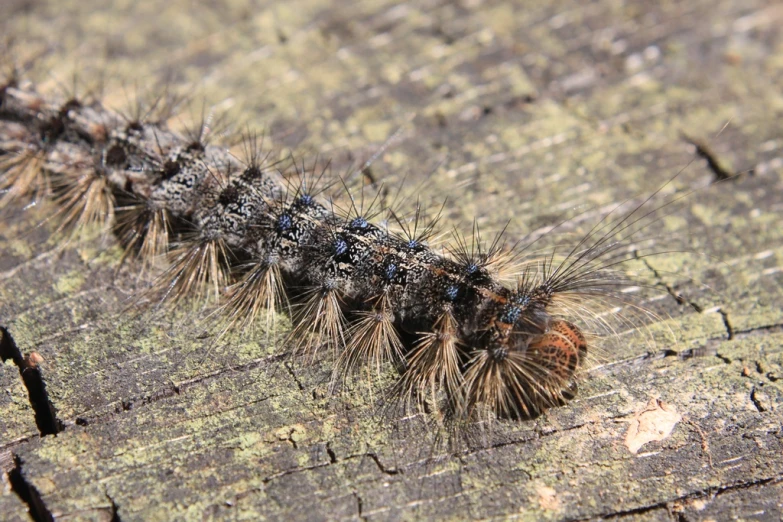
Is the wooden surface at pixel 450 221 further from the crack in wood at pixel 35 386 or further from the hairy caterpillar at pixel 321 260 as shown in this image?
the hairy caterpillar at pixel 321 260

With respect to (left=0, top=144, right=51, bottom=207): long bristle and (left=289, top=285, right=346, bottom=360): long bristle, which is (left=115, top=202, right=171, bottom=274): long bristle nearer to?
(left=0, top=144, right=51, bottom=207): long bristle

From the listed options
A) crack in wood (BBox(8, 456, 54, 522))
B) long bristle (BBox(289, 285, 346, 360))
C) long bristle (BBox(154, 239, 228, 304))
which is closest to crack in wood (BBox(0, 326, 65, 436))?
crack in wood (BBox(8, 456, 54, 522))

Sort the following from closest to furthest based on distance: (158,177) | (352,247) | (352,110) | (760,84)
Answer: (352,247) < (158,177) < (352,110) < (760,84)

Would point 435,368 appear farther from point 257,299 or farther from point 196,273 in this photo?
point 196,273

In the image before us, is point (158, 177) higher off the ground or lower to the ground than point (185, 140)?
lower

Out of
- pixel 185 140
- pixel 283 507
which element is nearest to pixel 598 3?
pixel 185 140

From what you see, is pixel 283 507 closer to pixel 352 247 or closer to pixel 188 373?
pixel 188 373
